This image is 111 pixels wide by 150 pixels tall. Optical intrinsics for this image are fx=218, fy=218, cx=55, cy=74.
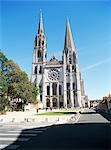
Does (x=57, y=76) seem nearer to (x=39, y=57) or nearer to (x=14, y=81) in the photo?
(x=39, y=57)

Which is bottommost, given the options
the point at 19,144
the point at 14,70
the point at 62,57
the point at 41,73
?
the point at 19,144

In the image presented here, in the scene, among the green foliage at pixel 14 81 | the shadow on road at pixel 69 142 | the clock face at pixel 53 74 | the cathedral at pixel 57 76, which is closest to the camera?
the shadow on road at pixel 69 142

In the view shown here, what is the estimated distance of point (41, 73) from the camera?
95938mm

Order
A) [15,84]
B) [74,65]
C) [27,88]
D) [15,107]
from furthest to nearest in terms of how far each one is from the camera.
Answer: [74,65]
[15,107]
[27,88]
[15,84]

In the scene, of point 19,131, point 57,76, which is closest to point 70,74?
point 57,76

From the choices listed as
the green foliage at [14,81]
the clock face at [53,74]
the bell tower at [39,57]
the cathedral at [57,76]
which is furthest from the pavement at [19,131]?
the clock face at [53,74]

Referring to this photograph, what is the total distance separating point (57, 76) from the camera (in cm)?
9612

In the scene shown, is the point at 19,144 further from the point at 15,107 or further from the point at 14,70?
the point at 15,107

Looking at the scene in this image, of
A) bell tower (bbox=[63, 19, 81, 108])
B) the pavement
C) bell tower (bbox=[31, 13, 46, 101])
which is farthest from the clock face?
the pavement

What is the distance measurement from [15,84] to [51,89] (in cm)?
5250

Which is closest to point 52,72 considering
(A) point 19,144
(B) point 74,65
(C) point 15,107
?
(B) point 74,65

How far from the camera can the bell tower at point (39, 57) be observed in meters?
95.0

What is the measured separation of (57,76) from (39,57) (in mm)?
12238

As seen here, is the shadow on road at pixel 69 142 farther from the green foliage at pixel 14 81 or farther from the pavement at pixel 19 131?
the green foliage at pixel 14 81
